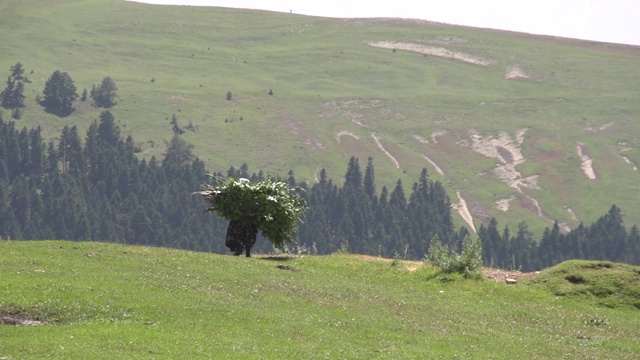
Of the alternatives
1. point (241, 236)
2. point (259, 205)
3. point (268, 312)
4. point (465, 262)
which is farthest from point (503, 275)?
point (268, 312)

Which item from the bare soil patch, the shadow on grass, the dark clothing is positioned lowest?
the shadow on grass

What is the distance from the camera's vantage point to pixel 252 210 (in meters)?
54.1

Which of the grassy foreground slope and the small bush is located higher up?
the small bush

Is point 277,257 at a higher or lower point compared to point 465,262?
lower

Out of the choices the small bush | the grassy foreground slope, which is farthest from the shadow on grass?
the small bush

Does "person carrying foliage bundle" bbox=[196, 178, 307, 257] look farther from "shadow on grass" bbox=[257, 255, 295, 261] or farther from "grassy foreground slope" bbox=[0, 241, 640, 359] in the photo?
"grassy foreground slope" bbox=[0, 241, 640, 359]

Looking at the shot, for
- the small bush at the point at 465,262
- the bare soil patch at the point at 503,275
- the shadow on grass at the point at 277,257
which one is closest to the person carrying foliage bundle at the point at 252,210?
the shadow on grass at the point at 277,257

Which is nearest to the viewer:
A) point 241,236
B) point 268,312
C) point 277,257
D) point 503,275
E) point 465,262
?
point 268,312

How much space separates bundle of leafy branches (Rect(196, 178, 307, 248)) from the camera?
177 ft

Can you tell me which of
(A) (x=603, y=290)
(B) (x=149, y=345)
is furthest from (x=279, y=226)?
(B) (x=149, y=345)

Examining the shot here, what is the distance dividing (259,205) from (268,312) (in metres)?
17.1

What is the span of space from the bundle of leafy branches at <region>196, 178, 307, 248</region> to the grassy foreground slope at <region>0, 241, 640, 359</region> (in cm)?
408

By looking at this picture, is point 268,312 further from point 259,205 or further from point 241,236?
point 241,236

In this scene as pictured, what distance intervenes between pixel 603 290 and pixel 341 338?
52.6ft
